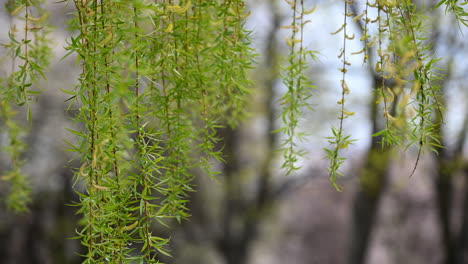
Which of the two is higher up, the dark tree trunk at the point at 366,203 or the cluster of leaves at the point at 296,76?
the cluster of leaves at the point at 296,76

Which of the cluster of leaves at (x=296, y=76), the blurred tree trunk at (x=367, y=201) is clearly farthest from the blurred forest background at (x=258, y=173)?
the cluster of leaves at (x=296, y=76)

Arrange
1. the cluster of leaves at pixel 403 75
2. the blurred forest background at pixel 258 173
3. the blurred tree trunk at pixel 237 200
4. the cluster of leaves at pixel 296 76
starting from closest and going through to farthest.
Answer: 1. the cluster of leaves at pixel 403 75
2. the cluster of leaves at pixel 296 76
3. the blurred forest background at pixel 258 173
4. the blurred tree trunk at pixel 237 200

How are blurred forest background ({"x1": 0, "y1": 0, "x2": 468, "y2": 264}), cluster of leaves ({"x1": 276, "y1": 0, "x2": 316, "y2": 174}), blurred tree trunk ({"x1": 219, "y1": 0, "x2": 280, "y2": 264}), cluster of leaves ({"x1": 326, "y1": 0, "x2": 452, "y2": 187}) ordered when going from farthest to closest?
blurred tree trunk ({"x1": 219, "y1": 0, "x2": 280, "y2": 264}) → blurred forest background ({"x1": 0, "y1": 0, "x2": 468, "y2": 264}) → cluster of leaves ({"x1": 276, "y1": 0, "x2": 316, "y2": 174}) → cluster of leaves ({"x1": 326, "y1": 0, "x2": 452, "y2": 187})

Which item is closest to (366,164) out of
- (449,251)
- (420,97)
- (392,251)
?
(449,251)

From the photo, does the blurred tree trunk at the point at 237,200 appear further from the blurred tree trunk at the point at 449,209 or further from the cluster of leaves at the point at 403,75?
the cluster of leaves at the point at 403,75

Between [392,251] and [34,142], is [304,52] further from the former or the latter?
[392,251]

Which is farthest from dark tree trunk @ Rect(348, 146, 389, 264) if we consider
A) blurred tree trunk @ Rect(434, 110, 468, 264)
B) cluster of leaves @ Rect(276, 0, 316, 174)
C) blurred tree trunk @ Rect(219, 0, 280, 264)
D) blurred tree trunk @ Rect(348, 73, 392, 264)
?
cluster of leaves @ Rect(276, 0, 316, 174)

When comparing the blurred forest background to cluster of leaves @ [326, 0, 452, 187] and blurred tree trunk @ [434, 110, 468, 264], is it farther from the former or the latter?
cluster of leaves @ [326, 0, 452, 187]

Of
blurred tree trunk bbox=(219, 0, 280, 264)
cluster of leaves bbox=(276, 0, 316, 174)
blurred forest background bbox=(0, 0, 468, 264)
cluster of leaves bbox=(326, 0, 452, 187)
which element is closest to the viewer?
cluster of leaves bbox=(326, 0, 452, 187)

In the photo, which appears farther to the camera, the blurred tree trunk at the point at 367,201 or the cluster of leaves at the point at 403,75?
the blurred tree trunk at the point at 367,201

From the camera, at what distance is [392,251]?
5.69m

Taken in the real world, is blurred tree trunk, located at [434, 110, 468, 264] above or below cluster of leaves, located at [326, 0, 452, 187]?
below

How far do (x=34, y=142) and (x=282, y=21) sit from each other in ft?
6.48

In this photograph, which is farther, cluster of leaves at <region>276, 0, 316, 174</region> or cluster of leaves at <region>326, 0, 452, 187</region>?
cluster of leaves at <region>276, 0, 316, 174</region>
